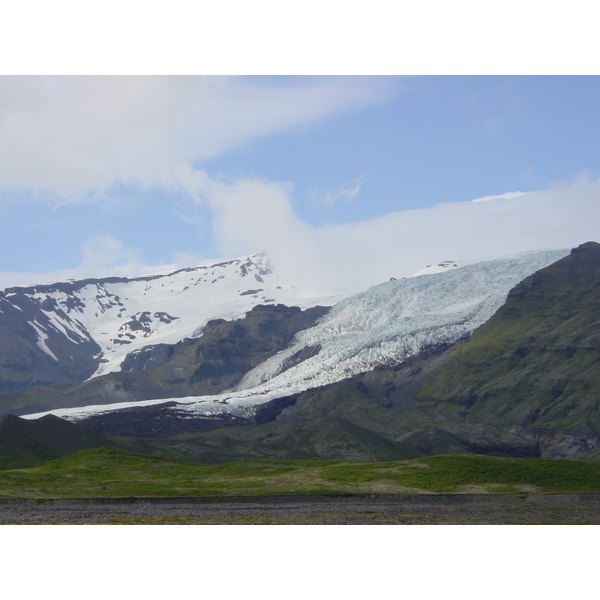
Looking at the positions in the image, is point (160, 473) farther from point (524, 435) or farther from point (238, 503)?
point (524, 435)

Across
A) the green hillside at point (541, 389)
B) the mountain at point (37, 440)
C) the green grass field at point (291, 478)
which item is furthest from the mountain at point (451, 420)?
the green grass field at point (291, 478)

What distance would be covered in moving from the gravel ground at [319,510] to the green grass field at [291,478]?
3.88m

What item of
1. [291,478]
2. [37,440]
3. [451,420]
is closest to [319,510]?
[291,478]

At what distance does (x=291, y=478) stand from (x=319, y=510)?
22.2 metres

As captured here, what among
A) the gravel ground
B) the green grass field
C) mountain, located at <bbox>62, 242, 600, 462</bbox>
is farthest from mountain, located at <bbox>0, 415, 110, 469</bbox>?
the gravel ground

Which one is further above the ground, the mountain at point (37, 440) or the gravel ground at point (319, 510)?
the mountain at point (37, 440)

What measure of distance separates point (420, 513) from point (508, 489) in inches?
812

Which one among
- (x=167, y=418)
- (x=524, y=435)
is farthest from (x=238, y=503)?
(x=167, y=418)

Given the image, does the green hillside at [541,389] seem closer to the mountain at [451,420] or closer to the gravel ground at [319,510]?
the mountain at [451,420]

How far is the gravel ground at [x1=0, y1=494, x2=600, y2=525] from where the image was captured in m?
58.0

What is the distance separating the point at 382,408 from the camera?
181000mm

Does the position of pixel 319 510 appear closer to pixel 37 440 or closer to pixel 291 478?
pixel 291 478

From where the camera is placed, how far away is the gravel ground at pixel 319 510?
58.0 metres

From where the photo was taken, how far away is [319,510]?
216 ft
